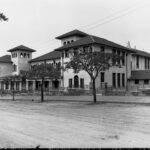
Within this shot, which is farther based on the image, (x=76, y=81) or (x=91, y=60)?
(x=76, y=81)

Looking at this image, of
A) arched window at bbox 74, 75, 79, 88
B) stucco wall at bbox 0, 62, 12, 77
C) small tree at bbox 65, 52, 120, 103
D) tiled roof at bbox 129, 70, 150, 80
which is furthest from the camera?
stucco wall at bbox 0, 62, 12, 77

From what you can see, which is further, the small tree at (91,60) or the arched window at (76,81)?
the arched window at (76,81)

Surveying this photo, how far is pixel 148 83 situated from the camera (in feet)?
151

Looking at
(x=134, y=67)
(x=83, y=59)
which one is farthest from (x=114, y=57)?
(x=134, y=67)

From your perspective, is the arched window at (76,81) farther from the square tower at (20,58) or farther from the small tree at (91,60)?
the square tower at (20,58)

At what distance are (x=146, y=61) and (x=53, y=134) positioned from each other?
52.3m

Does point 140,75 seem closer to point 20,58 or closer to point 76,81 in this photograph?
point 76,81

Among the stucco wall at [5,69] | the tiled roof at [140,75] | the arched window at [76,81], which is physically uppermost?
the stucco wall at [5,69]

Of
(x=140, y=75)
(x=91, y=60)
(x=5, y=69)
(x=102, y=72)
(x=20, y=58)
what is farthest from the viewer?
(x=5, y=69)

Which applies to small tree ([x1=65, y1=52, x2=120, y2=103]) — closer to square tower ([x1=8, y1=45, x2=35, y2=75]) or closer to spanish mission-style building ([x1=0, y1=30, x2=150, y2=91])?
spanish mission-style building ([x1=0, y1=30, x2=150, y2=91])

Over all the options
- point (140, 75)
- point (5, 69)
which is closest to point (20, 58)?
point (5, 69)

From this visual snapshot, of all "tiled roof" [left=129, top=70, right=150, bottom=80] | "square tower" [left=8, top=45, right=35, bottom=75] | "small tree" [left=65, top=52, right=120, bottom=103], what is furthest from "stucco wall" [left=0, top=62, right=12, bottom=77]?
"small tree" [left=65, top=52, right=120, bottom=103]

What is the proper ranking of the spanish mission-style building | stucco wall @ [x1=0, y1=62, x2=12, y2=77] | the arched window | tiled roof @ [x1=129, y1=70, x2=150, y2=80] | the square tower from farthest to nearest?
stucco wall @ [x1=0, y1=62, x2=12, y2=77] < the square tower < tiled roof @ [x1=129, y1=70, x2=150, y2=80] < the arched window < the spanish mission-style building

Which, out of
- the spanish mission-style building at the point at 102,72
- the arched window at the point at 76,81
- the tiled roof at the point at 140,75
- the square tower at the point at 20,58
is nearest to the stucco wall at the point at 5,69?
the square tower at the point at 20,58
